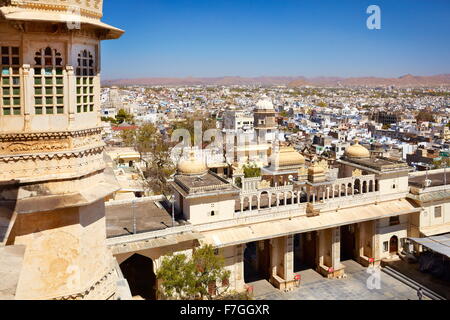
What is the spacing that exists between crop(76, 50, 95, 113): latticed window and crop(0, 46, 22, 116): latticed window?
1.03 metres

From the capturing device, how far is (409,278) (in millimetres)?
20938

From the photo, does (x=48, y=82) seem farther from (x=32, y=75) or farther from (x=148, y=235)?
(x=148, y=235)

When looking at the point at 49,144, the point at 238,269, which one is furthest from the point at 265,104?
the point at 49,144

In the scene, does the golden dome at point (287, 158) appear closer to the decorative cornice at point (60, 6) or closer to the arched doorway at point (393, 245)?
the arched doorway at point (393, 245)

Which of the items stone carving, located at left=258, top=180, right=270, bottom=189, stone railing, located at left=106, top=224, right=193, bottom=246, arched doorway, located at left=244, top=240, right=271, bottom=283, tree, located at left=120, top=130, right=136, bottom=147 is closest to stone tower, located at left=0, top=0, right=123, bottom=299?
stone railing, located at left=106, top=224, right=193, bottom=246

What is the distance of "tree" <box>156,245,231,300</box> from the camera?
556 inches

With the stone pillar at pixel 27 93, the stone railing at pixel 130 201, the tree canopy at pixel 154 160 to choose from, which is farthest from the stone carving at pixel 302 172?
the stone pillar at pixel 27 93

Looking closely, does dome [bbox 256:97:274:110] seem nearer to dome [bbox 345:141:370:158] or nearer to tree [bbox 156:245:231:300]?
dome [bbox 345:141:370:158]

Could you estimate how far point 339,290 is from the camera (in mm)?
19953

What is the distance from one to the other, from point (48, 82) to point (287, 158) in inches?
681

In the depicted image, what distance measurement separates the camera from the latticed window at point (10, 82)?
7.19 m

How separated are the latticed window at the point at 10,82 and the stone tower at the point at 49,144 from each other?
2 cm
